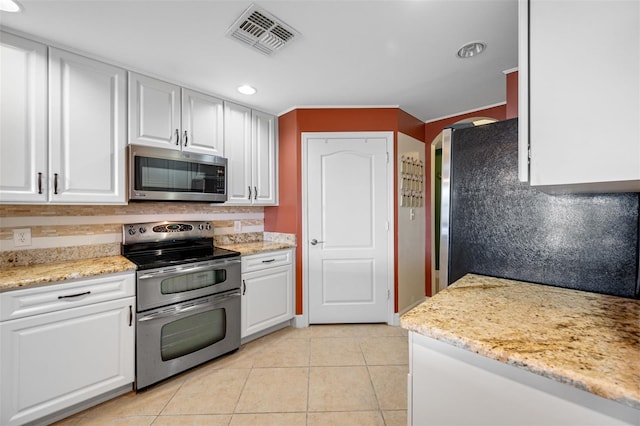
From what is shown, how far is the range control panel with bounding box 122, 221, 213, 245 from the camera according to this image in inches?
89.6

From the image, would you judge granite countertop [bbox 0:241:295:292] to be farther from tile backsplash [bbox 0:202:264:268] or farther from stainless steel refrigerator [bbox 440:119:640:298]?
stainless steel refrigerator [bbox 440:119:640:298]

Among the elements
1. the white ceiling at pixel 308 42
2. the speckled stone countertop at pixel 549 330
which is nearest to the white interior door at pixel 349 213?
the white ceiling at pixel 308 42

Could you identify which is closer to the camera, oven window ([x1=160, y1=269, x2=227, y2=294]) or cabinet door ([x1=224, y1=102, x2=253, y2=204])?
oven window ([x1=160, y1=269, x2=227, y2=294])

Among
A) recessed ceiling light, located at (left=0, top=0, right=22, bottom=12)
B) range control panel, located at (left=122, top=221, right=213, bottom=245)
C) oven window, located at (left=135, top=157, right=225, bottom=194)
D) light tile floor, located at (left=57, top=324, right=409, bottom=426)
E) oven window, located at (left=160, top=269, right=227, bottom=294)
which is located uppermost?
recessed ceiling light, located at (left=0, top=0, right=22, bottom=12)

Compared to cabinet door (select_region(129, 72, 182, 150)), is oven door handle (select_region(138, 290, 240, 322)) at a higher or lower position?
lower

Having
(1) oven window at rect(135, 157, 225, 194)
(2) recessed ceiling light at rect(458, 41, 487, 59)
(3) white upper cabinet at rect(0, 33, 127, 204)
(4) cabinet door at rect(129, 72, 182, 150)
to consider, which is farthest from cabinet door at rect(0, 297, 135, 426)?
(2) recessed ceiling light at rect(458, 41, 487, 59)

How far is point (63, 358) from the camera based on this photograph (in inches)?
62.9

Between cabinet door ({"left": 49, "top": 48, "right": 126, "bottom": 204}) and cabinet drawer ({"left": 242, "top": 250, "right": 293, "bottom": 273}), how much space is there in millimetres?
1081

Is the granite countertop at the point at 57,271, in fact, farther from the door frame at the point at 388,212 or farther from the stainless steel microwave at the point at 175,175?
the door frame at the point at 388,212

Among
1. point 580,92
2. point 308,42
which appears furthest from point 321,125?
point 580,92

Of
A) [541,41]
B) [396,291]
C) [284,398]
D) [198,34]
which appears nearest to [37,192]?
[198,34]

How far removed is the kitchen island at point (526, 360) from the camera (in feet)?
2.05

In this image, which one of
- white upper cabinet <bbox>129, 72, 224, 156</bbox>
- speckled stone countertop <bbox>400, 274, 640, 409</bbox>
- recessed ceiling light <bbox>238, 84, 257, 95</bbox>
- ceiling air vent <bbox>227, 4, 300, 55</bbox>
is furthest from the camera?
recessed ceiling light <bbox>238, 84, 257, 95</bbox>

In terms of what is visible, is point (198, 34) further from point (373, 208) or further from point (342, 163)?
point (373, 208)
